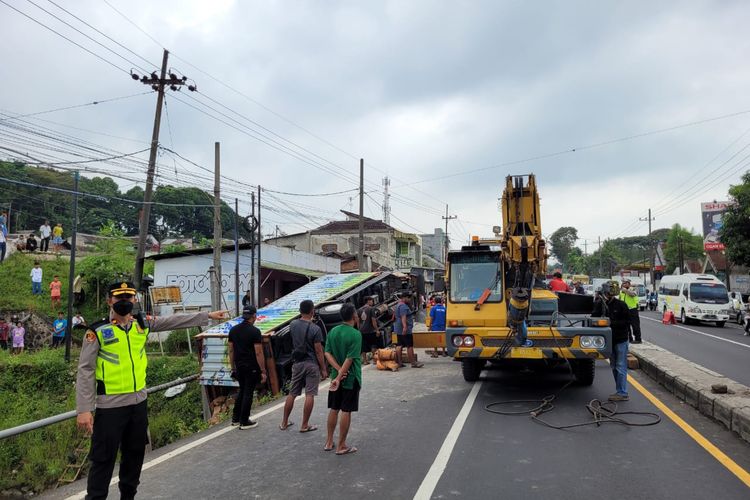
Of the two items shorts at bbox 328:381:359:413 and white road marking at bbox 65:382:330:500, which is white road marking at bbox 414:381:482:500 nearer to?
shorts at bbox 328:381:359:413

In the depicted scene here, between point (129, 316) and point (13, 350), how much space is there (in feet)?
60.0

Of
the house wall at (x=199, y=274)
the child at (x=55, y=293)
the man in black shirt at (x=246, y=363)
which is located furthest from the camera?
the house wall at (x=199, y=274)

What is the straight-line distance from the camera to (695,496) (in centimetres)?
434

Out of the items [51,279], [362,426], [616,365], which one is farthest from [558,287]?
[51,279]

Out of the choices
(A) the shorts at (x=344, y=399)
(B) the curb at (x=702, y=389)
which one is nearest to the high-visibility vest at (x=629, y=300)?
(B) the curb at (x=702, y=389)

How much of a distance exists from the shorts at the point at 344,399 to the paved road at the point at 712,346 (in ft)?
27.4

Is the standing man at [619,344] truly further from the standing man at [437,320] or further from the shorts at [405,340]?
the standing man at [437,320]

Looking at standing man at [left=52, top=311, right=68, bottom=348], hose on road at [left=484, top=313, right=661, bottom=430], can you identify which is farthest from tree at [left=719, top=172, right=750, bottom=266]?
standing man at [left=52, top=311, right=68, bottom=348]

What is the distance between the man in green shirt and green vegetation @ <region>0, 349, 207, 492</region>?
4173 mm

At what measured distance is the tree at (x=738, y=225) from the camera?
74.5ft

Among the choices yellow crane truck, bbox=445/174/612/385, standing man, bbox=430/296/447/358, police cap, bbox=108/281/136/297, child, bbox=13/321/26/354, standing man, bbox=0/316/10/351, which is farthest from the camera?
standing man, bbox=0/316/10/351

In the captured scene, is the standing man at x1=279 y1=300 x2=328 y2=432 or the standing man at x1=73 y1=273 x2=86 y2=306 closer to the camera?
the standing man at x1=279 y1=300 x2=328 y2=432

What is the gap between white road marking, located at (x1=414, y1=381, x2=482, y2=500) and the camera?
450cm

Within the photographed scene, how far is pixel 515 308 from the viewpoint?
7.66 meters
